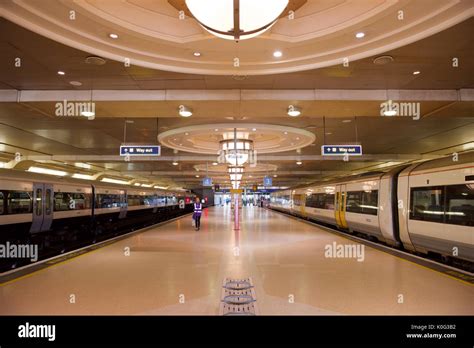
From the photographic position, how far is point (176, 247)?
1041 centimetres

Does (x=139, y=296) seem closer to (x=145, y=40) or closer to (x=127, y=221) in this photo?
(x=145, y=40)

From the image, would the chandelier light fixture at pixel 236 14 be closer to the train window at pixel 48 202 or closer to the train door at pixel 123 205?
the train window at pixel 48 202

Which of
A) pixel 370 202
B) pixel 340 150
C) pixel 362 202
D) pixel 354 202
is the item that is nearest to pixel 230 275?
pixel 340 150

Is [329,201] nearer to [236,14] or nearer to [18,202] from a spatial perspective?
[18,202]

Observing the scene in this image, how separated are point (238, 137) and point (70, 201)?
26.5 ft

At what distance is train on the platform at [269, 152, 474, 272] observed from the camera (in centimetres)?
637

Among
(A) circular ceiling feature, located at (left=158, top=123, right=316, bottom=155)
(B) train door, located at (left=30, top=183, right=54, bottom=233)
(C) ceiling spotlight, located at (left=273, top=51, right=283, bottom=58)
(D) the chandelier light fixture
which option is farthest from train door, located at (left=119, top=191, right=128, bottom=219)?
(D) the chandelier light fixture

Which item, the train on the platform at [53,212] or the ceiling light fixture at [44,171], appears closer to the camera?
the train on the platform at [53,212]

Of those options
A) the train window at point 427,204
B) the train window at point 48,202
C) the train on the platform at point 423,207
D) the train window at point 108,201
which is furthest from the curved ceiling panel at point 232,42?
the train window at point 108,201

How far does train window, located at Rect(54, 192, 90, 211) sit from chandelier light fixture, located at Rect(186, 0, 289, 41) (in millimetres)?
11167

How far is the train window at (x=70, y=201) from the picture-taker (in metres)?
12.0

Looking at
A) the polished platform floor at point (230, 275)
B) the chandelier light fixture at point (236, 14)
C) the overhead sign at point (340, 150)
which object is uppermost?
the chandelier light fixture at point (236, 14)
